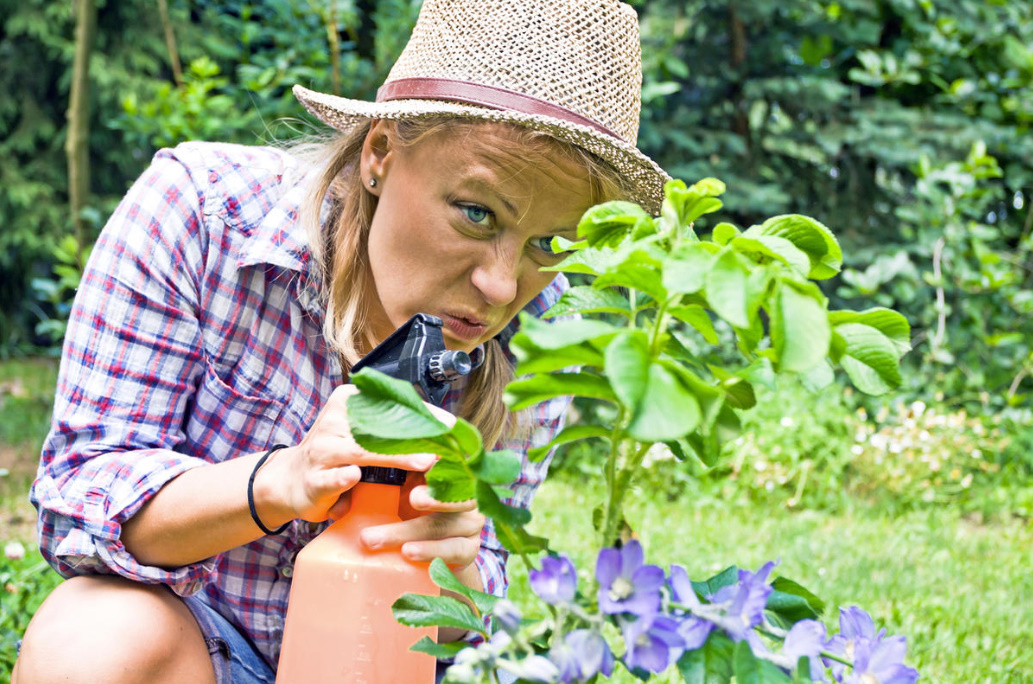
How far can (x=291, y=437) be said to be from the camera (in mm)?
1617

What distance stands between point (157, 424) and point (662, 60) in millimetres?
3768

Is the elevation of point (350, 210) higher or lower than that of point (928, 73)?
higher

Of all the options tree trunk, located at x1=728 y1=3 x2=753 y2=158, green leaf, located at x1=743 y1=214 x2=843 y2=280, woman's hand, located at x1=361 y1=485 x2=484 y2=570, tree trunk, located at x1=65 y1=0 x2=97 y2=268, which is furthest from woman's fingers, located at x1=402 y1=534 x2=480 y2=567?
tree trunk, located at x1=728 y1=3 x2=753 y2=158

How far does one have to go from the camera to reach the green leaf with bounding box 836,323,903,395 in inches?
28.9

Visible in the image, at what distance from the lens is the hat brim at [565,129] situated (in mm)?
1319

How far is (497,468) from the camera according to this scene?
27.4 inches

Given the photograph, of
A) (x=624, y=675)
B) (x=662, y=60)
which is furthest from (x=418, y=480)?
(x=662, y=60)

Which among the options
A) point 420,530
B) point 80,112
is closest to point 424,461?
point 420,530

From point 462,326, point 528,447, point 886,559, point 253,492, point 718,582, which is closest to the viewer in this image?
point 718,582

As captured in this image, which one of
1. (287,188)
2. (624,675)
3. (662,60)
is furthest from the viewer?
(662,60)

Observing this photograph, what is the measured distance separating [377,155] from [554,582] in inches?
43.2

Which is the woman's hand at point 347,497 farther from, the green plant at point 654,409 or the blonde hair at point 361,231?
the blonde hair at point 361,231

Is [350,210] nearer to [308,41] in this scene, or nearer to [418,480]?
[418,480]

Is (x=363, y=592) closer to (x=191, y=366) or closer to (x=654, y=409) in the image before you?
(x=654, y=409)
